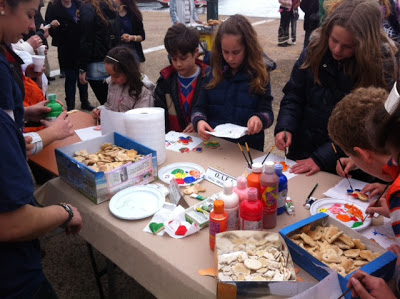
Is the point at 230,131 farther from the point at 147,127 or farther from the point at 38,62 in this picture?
the point at 38,62

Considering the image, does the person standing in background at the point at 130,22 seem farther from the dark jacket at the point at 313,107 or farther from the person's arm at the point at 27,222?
the person's arm at the point at 27,222

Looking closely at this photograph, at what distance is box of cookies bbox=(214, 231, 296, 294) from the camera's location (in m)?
1.10

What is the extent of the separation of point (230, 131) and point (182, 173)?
0.42 meters

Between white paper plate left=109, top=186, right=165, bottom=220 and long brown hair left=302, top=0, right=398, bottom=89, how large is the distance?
123cm

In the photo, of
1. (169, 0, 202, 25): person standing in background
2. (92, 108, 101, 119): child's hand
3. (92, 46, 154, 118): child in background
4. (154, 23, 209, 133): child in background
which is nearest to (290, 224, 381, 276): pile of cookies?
(154, 23, 209, 133): child in background

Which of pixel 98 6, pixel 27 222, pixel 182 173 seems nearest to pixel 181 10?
pixel 98 6

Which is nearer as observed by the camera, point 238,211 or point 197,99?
point 238,211

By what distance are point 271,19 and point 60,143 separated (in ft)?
39.2

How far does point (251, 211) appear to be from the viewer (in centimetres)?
125

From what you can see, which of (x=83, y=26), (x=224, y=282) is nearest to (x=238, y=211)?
(x=224, y=282)

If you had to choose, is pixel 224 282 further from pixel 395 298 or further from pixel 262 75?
pixel 262 75

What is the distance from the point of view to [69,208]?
1.38 m

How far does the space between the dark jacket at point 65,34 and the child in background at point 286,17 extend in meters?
5.04

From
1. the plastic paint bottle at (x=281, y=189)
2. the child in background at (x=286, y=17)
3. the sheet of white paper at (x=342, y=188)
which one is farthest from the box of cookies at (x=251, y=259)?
the child in background at (x=286, y=17)
